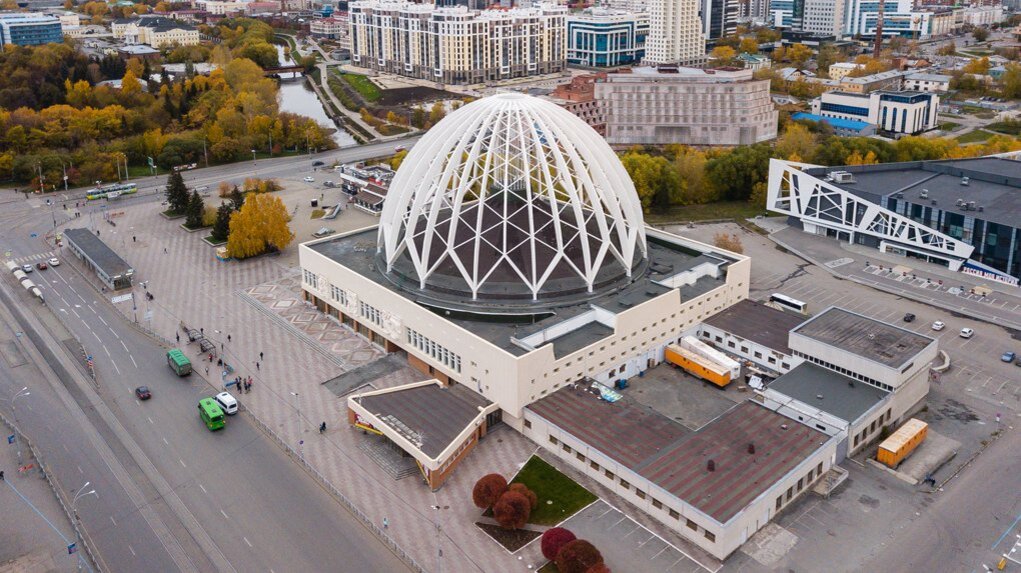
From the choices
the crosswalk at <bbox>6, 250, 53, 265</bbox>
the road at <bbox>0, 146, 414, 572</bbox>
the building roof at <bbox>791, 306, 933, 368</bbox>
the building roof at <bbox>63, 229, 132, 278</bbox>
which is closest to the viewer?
the road at <bbox>0, 146, 414, 572</bbox>

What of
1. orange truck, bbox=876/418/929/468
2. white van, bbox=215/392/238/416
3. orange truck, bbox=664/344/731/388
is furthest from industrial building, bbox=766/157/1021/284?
white van, bbox=215/392/238/416

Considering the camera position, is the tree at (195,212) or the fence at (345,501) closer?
the fence at (345,501)

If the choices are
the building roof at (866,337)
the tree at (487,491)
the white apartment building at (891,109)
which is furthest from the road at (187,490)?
the white apartment building at (891,109)

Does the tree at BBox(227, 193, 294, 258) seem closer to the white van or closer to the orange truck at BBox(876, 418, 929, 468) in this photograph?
the white van

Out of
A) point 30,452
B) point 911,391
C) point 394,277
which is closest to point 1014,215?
point 911,391

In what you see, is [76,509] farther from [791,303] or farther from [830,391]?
[791,303]

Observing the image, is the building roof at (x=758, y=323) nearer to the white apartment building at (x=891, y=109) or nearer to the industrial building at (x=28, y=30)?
the white apartment building at (x=891, y=109)
